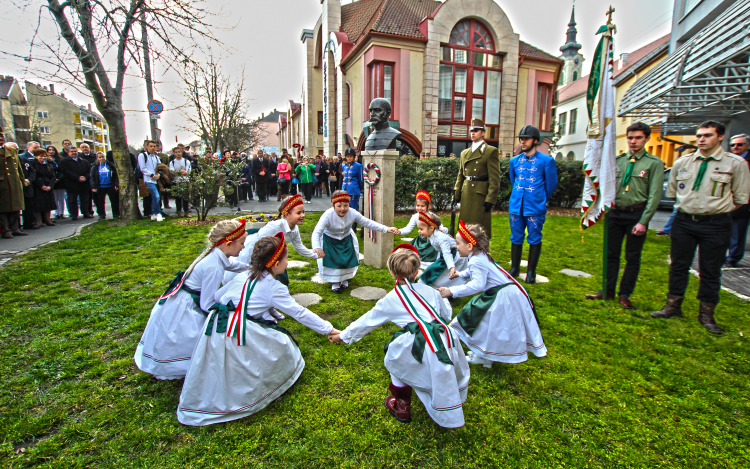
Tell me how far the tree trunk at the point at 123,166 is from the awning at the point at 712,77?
12176 millimetres

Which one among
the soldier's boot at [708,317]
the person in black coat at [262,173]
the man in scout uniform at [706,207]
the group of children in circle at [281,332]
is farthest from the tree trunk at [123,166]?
the soldier's boot at [708,317]

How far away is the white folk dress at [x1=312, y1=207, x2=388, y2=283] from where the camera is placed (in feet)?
16.0

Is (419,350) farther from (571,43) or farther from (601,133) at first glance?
(571,43)

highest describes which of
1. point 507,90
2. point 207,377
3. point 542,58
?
point 542,58

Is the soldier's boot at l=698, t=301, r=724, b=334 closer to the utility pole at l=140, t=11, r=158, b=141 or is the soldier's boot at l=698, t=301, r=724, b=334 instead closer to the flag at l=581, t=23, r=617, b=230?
the flag at l=581, t=23, r=617, b=230

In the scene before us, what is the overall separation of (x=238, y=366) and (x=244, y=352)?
10 centimetres

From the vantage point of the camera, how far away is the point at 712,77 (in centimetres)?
599

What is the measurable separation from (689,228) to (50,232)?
11713mm

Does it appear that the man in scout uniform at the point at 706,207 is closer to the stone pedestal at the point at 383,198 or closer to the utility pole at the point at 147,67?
the stone pedestal at the point at 383,198

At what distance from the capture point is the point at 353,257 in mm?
5031

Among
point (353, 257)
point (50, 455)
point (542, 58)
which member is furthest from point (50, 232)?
point (542, 58)

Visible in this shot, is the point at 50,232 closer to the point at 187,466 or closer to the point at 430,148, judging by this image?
the point at 187,466

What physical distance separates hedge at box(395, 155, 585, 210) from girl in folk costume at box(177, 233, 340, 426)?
8.54m

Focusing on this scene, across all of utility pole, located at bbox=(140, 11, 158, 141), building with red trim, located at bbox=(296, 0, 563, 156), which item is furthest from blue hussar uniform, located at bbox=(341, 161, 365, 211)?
building with red trim, located at bbox=(296, 0, 563, 156)
